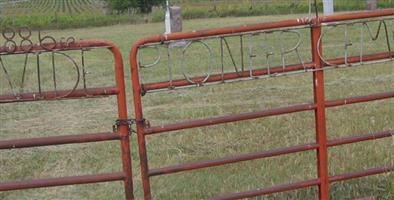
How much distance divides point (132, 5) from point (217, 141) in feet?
103

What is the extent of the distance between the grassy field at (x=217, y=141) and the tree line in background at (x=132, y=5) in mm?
27184

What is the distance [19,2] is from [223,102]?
3078cm

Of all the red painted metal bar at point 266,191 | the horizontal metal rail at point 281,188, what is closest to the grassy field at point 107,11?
the horizontal metal rail at point 281,188

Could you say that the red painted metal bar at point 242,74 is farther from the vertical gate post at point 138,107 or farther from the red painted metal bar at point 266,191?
the red painted metal bar at point 266,191

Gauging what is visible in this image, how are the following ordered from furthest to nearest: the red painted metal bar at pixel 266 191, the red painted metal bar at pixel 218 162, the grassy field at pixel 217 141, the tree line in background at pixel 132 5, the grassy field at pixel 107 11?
1. the tree line in background at pixel 132 5
2. the grassy field at pixel 107 11
3. the grassy field at pixel 217 141
4. the red painted metal bar at pixel 266 191
5. the red painted metal bar at pixel 218 162

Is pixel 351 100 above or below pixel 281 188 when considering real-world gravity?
above

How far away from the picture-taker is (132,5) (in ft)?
121

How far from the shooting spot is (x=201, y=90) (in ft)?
32.8

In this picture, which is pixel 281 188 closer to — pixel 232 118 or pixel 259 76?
pixel 232 118

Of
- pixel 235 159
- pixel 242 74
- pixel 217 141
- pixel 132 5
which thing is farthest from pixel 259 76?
pixel 132 5

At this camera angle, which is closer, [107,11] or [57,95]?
[57,95]

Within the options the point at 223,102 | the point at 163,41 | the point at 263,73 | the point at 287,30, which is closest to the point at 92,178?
the point at 163,41

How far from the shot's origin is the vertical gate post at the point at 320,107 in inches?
156

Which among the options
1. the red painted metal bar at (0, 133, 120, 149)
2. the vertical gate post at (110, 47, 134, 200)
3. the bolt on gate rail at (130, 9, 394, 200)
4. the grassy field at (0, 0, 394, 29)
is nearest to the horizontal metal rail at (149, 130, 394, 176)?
the bolt on gate rail at (130, 9, 394, 200)
